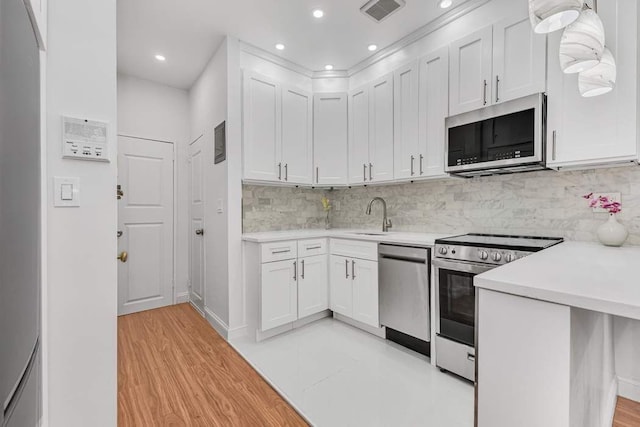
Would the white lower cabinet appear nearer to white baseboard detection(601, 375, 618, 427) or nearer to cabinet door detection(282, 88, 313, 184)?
cabinet door detection(282, 88, 313, 184)

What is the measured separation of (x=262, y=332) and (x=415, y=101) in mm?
2600

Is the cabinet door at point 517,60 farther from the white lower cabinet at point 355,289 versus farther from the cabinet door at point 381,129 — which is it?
the white lower cabinet at point 355,289

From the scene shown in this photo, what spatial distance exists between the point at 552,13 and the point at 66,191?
6.68ft

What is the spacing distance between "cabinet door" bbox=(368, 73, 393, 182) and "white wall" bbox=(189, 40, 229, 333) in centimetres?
153

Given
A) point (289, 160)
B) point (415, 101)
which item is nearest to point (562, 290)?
point (415, 101)

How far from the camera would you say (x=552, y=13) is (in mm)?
1029

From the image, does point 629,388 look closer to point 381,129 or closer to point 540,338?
point 540,338

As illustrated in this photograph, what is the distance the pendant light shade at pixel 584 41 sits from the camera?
1.17m

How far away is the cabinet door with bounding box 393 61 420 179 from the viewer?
2695 millimetres

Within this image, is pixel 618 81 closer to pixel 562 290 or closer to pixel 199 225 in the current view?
pixel 562 290

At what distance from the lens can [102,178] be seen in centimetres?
132

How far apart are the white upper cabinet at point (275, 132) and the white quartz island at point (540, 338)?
2438 mm

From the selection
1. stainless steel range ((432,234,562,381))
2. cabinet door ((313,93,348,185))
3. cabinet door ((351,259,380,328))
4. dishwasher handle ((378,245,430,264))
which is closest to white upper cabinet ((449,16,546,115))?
stainless steel range ((432,234,562,381))

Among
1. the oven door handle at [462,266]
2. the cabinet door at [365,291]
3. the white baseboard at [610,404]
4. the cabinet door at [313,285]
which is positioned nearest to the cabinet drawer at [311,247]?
the cabinet door at [313,285]
